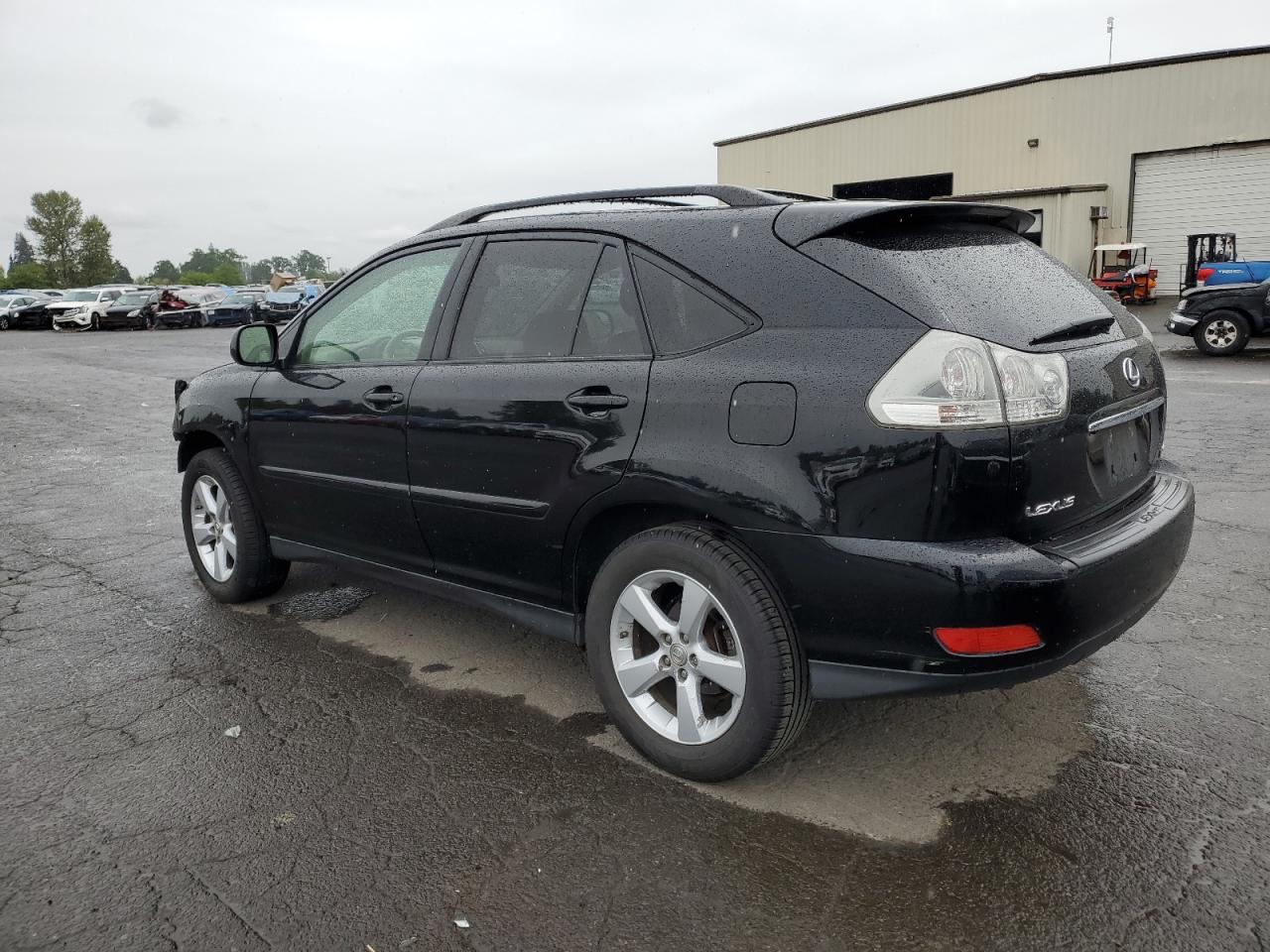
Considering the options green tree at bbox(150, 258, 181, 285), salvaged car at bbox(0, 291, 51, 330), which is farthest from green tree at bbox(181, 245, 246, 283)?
salvaged car at bbox(0, 291, 51, 330)

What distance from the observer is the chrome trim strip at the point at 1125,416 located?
2761 mm

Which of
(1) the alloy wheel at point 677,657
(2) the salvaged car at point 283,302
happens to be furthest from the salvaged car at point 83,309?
(1) the alloy wheel at point 677,657

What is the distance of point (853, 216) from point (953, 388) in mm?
619

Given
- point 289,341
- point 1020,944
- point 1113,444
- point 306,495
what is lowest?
point 1020,944

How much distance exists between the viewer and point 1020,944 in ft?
7.37

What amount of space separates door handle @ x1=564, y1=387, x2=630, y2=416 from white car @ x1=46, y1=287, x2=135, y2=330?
40005 mm

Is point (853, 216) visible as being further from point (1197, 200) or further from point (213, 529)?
point (1197, 200)

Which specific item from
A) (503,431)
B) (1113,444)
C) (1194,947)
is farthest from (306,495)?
(1194,947)

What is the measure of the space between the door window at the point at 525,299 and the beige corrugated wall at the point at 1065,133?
2621 centimetres

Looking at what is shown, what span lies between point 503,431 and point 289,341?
1548 mm

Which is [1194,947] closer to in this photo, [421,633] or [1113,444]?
[1113,444]

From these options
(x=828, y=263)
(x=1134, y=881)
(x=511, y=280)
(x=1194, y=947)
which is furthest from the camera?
(x=511, y=280)

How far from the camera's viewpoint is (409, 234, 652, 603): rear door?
10.1 ft

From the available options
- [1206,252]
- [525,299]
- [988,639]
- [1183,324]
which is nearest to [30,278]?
[1206,252]
